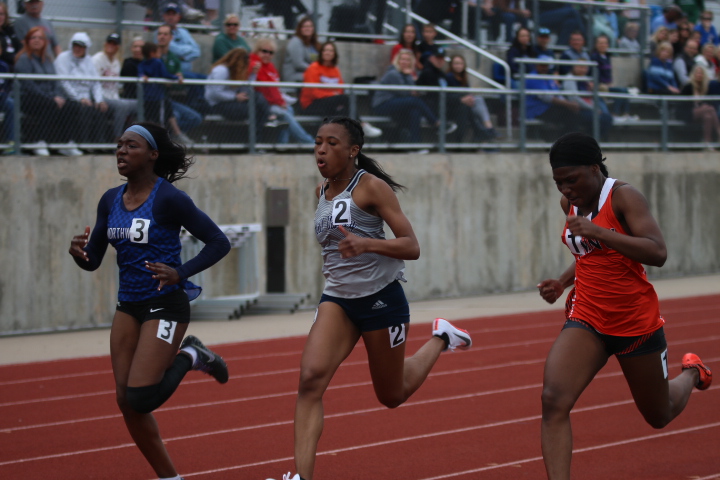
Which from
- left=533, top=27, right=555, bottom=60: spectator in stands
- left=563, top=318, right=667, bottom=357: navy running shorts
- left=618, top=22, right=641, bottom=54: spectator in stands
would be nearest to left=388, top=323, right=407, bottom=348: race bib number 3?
left=563, top=318, right=667, bottom=357: navy running shorts

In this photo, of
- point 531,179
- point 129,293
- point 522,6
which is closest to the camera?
point 129,293

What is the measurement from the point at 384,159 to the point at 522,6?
664 centimetres

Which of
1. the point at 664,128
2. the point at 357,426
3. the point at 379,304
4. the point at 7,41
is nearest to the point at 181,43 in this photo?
the point at 7,41

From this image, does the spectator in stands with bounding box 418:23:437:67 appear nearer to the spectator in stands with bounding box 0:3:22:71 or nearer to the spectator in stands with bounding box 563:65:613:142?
the spectator in stands with bounding box 563:65:613:142

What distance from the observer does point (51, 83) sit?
12258 millimetres

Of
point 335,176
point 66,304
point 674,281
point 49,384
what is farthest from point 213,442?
point 674,281

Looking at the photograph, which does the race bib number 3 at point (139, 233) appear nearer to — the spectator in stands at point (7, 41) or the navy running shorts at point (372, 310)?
the navy running shorts at point (372, 310)

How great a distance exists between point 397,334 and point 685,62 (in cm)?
1657

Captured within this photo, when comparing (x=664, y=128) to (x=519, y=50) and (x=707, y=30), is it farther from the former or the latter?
(x=707, y=30)

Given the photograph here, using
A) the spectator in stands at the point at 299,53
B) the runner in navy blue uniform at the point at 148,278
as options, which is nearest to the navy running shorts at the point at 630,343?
the runner in navy blue uniform at the point at 148,278

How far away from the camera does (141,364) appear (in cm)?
538

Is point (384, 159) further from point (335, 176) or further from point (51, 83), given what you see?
point (335, 176)

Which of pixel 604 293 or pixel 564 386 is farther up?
pixel 604 293

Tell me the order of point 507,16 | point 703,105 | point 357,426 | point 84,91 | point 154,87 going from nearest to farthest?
point 357,426
point 84,91
point 154,87
point 703,105
point 507,16
